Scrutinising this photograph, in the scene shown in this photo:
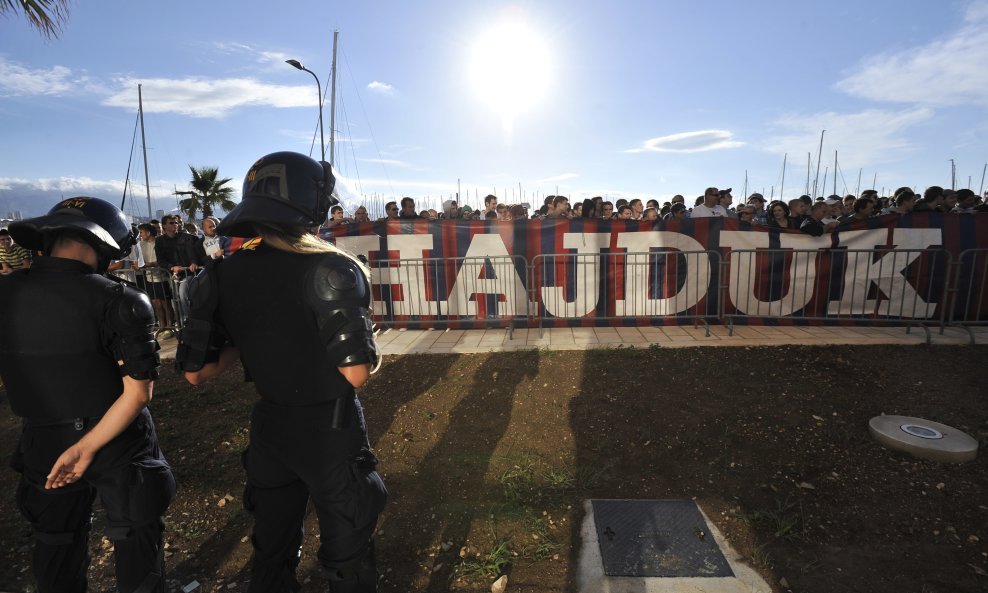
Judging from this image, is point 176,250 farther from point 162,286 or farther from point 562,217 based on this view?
point 562,217

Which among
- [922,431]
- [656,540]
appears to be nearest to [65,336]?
[656,540]

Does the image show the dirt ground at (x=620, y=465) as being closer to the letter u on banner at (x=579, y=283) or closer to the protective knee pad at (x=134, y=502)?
the protective knee pad at (x=134, y=502)

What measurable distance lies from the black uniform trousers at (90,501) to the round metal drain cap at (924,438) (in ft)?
18.0

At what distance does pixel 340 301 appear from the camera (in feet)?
6.23

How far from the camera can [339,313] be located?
1.89m

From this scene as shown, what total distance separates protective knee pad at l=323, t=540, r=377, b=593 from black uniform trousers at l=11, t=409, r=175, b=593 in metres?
0.99

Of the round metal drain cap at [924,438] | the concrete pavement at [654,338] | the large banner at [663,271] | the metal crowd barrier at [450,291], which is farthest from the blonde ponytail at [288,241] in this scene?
the metal crowd barrier at [450,291]

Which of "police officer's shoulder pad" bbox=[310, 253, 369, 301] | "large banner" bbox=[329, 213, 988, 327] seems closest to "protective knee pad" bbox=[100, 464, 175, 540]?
"police officer's shoulder pad" bbox=[310, 253, 369, 301]

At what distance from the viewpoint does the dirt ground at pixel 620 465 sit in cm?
318

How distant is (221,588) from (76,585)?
82 cm

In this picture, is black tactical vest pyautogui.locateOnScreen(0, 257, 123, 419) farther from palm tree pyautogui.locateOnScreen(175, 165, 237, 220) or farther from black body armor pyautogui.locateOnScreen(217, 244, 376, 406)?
palm tree pyautogui.locateOnScreen(175, 165, 237, 220)

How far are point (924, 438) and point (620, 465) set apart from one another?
105 inches

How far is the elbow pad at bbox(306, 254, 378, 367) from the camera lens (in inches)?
74.6

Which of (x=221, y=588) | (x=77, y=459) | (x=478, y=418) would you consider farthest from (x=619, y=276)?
(x=77, y=459)
